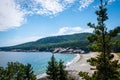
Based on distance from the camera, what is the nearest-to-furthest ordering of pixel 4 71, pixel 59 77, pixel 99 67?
1. pixel 99 67
2. pixel 59 77
3. pixel 4 71

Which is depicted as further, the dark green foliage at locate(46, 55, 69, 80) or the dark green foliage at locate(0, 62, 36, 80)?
the dark green foliage at locate(0, 62, 36, 80)

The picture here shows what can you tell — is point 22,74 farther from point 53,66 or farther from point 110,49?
point 110,49

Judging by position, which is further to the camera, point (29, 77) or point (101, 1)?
point (29, 77)

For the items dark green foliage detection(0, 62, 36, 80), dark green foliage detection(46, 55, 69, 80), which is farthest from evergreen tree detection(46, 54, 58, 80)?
dark green foliage detection(0, 62, 36, 80)

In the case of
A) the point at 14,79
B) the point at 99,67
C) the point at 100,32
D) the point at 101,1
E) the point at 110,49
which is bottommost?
the point at 14,79

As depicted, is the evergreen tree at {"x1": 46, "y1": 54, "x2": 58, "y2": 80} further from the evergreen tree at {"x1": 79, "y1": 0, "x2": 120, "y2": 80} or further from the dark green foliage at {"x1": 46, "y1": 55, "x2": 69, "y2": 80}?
the evergreen tree at {"x1": 79, "y1": 0, "x2": 120, "y2": 80}

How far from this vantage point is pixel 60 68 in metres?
40.1

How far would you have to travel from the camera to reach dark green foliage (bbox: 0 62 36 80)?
4335cm

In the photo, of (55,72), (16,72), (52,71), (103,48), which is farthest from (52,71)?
(103,48)

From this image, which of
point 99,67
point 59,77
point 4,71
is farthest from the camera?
point 4,71

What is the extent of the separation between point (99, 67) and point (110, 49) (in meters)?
2.28

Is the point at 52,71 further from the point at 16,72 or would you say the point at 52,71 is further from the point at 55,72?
the point at 16,72

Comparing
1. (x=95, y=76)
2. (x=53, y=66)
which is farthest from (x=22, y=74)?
(x=95, y=76)

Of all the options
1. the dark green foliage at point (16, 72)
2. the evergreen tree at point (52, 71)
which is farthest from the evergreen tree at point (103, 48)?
the dark green foliage at point (16, 72)
